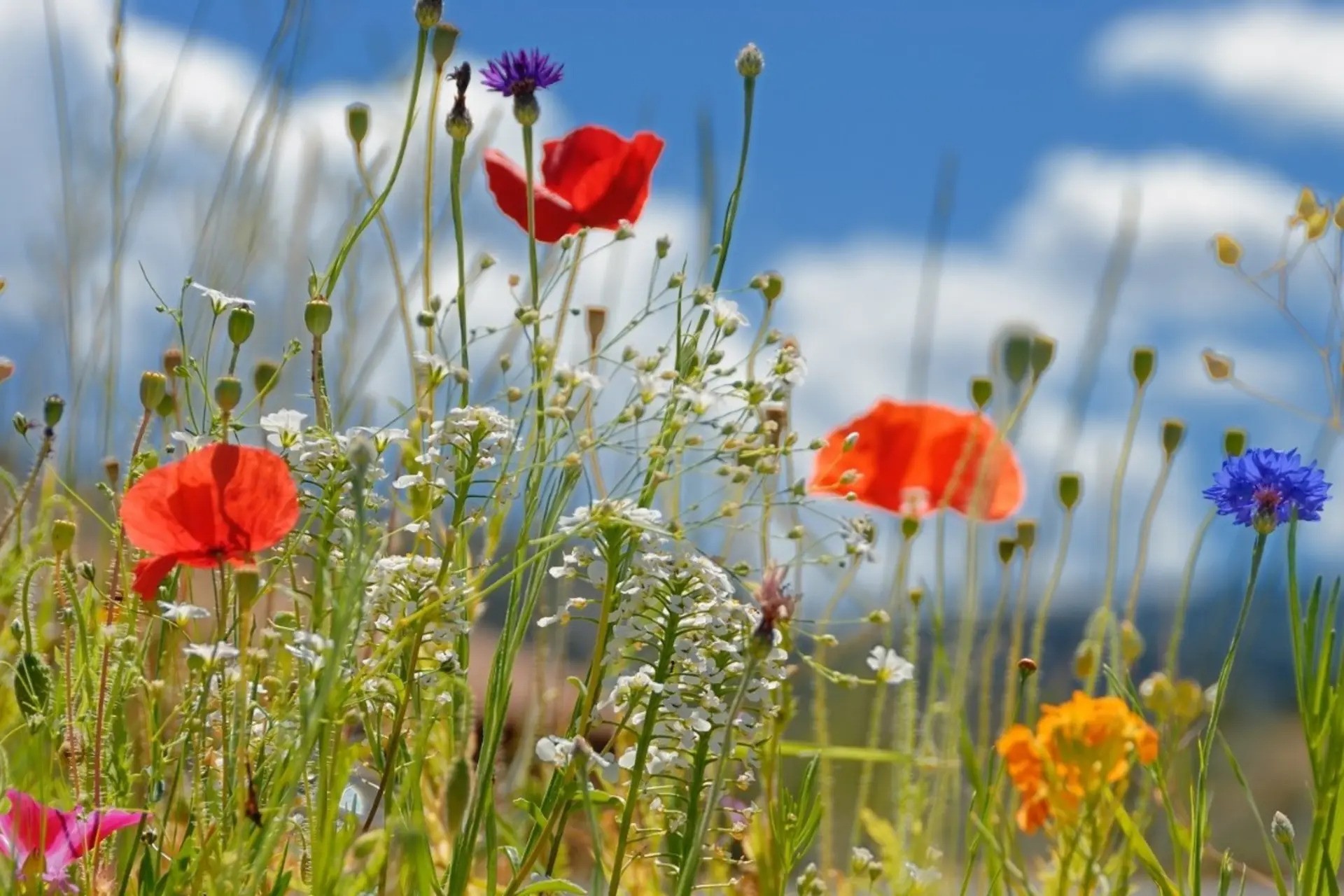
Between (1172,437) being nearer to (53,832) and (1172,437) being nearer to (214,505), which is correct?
(214,505)

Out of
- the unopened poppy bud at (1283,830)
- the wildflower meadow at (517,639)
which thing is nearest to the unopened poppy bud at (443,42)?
the wildflower meadow at (517,639)

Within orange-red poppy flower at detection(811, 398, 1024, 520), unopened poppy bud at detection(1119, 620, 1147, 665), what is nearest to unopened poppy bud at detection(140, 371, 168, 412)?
orange-red poppy flower at detection(811, 398, 1024, 520)

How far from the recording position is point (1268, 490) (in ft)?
3.43

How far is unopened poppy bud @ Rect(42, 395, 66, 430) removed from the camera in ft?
3.41

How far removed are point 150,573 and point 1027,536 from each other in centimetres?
76

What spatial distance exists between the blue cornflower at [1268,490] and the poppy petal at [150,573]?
29.0 inches

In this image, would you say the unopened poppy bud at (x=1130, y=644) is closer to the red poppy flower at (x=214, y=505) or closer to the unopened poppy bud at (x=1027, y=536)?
the unopened poppy bud at (x=1027, y=536)

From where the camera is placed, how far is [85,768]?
110 cm

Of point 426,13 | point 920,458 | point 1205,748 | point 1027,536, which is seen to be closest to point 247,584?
point 426,13

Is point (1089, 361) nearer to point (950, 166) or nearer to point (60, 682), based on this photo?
point (950, 166)

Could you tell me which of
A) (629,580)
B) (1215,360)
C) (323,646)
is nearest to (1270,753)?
(1215,360)

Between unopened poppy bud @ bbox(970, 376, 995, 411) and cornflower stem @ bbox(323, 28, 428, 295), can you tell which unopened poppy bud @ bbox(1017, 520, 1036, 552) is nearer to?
unopened poppy bud @ bbox(970, 376, 995, 411)

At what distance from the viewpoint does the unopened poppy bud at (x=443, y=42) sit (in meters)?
1.12

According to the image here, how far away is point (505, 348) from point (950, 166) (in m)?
0.43
